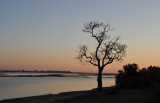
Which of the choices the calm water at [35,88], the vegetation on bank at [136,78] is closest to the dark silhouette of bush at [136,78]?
the vegetation on bank at [136,78]

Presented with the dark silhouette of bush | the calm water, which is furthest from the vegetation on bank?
the calm water

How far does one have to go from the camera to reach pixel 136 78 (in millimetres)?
26609

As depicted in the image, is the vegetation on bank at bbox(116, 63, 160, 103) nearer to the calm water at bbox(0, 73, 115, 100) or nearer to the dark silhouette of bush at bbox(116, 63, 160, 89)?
the dark silhouette of bush at bbox(116, 63, 160, 89)

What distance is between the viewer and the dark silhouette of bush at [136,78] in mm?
24359

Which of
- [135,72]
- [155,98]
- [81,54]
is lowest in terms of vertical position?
[155,98]

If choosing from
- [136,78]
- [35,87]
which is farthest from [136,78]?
[35,87]

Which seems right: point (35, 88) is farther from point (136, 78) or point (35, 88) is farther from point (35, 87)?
point (136, 78)

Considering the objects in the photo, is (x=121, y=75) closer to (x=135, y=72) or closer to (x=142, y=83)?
(x=135, y=72)

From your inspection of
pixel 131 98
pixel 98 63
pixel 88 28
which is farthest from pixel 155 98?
pixel 88 28

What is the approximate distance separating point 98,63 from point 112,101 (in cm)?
866

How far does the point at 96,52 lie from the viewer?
2783 cm

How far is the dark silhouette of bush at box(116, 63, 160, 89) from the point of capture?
2436 cm

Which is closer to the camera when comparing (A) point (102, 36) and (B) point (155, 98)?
(B) point (155, 98)

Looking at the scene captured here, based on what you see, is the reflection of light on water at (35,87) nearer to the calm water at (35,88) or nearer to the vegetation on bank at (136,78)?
the calm water at (35,88)
